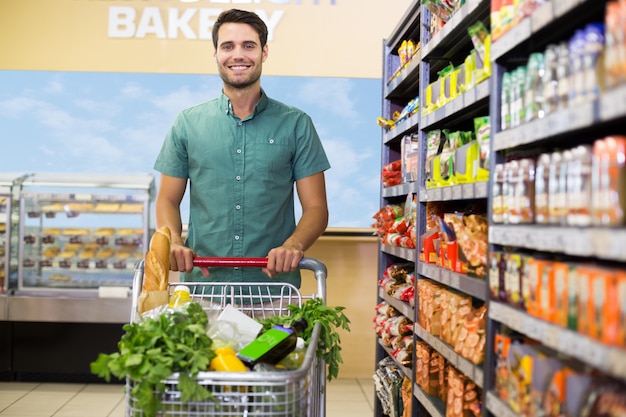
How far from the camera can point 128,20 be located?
→ 6.30 metres

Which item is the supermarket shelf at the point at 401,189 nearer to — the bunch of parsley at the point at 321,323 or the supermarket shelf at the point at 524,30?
the bunch of parsley at the point at 321,323

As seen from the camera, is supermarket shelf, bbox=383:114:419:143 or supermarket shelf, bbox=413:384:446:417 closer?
supermarket shelf, bbox=413:384:446:417

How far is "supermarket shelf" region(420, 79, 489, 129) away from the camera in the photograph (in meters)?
2.36

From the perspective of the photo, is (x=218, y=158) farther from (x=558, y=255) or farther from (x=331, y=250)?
(x=331, y=250)

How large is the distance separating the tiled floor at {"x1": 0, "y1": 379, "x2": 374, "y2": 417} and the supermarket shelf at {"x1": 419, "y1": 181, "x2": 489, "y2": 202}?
231 cm

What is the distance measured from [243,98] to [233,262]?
2.86 ft

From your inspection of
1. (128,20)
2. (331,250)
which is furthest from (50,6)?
(331,250)

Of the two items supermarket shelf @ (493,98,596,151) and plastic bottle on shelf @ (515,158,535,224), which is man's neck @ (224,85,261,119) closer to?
supermarket shelf @ (493,98,596,151)

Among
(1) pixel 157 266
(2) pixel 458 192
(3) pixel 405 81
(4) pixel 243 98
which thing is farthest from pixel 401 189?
(1) pixel 157 266

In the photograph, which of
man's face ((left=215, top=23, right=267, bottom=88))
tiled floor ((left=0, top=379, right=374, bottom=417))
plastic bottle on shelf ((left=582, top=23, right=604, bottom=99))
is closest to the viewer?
plastic bottle on shelf ((left=582, top=23, right=604, bottom=99))

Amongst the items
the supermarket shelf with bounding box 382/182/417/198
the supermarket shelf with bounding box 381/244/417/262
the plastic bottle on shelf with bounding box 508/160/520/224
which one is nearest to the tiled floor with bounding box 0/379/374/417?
the supermarket shelf with bounding box 381/244/417/262

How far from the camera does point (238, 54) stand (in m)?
2.97

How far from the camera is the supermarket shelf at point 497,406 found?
1.96m

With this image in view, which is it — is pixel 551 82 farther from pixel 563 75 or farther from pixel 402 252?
pixel 402 252
